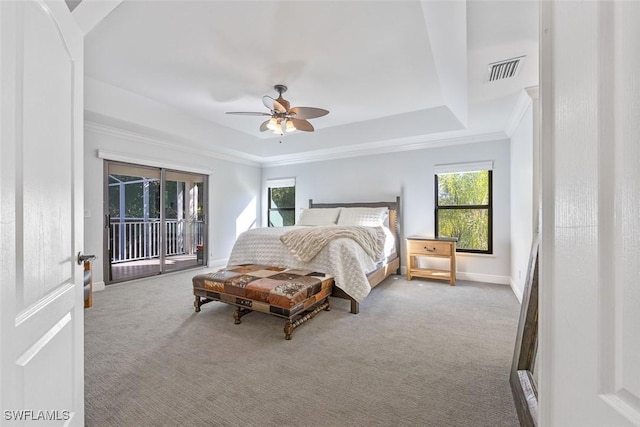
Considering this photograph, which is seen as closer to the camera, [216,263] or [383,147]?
[383,147]

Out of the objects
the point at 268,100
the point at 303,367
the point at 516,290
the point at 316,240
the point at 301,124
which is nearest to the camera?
the point at 303,367

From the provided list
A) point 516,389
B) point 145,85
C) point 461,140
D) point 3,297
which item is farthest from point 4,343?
point 461,140

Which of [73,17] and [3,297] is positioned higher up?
→ [73,17]

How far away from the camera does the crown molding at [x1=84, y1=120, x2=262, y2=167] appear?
12.7 feet

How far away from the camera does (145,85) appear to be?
132 inches

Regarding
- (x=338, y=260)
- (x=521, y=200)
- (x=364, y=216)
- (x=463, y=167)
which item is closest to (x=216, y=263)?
(x=364, y=216)

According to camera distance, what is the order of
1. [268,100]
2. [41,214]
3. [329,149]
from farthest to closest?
[329,149]
[268,100]
[41,214]

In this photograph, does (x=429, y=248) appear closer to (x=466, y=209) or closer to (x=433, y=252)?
(x=433, y=252)

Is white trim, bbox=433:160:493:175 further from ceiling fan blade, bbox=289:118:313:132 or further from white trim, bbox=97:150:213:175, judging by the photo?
white trim, bbox=97:150:213:175

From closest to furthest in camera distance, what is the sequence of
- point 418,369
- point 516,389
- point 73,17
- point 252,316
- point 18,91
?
point 18,91, point 73,17, point 516,389, point 418,369, point 252,316

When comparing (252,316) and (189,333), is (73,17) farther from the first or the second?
(252,316)

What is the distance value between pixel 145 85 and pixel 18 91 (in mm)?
3152

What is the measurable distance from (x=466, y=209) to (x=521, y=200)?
1143 millimetres

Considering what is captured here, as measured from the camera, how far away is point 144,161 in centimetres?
443
